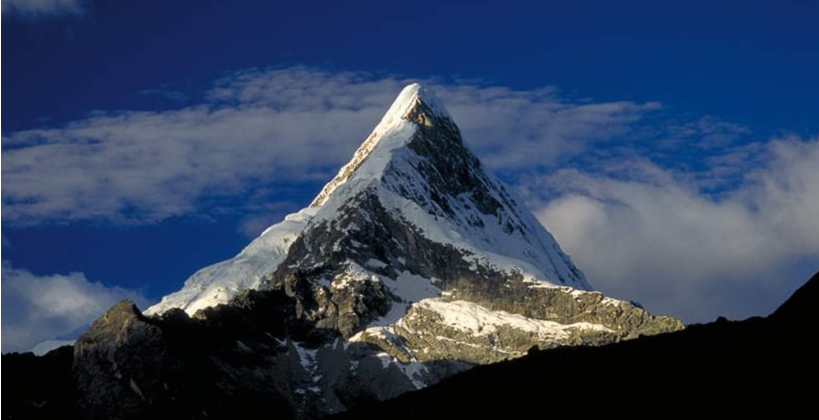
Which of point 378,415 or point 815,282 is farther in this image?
point 378,415

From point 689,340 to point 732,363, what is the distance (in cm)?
1357

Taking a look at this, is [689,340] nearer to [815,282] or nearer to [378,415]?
[815,282]

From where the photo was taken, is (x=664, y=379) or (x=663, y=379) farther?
(x=663, y=379)

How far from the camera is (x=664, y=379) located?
435ft

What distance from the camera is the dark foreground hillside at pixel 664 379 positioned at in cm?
12181

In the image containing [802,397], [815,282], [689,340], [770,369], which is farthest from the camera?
[689,340]

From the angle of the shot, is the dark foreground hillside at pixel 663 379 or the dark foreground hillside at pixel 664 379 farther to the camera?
the dark foreground hillside at pixel 663 379

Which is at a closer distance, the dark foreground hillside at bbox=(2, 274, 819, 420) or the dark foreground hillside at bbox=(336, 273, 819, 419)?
the dark foreground hillside at bbox=(336, 273, 819, 419)

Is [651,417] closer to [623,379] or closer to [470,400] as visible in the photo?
[623,379]

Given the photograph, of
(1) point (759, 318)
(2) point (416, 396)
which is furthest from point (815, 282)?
(2) point (416, 396)

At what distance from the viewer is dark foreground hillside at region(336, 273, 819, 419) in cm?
12181

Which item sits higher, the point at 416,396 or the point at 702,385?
the point at 416,396

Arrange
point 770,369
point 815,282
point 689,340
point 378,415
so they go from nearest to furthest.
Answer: point 770,369
point 815,282
point 689,340
point 378,415

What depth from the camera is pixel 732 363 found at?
131 m
